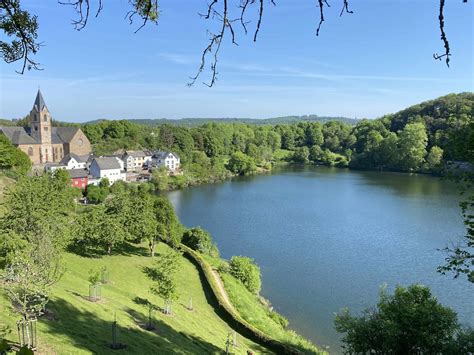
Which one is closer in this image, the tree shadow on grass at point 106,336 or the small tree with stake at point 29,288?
the small tree with stake at point 29,288

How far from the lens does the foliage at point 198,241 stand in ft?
86.5

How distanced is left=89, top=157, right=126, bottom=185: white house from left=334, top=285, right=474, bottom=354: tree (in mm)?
45521

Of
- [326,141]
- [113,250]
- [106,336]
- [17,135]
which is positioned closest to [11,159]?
[17,135]

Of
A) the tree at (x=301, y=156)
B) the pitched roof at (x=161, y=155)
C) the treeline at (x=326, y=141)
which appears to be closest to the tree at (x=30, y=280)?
the treeline at (x=326, y=141)

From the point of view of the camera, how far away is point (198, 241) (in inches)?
1043

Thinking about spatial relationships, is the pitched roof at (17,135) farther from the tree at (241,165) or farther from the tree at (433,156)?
the tree at (433,156)

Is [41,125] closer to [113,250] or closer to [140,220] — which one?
[113,250]

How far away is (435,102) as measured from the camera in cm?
8594

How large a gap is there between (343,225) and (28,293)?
29586mm

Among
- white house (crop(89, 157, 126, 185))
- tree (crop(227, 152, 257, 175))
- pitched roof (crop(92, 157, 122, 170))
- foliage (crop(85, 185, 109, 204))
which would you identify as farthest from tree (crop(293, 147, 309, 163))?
foliage (crop(85, 185, 109, 204))

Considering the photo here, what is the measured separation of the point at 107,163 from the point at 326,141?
5965 centimetres

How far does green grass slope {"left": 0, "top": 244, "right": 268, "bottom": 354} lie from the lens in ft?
32.0

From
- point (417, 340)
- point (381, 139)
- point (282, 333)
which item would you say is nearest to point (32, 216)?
point (282, 333)

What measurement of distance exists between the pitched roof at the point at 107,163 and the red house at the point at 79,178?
470 centimetres
